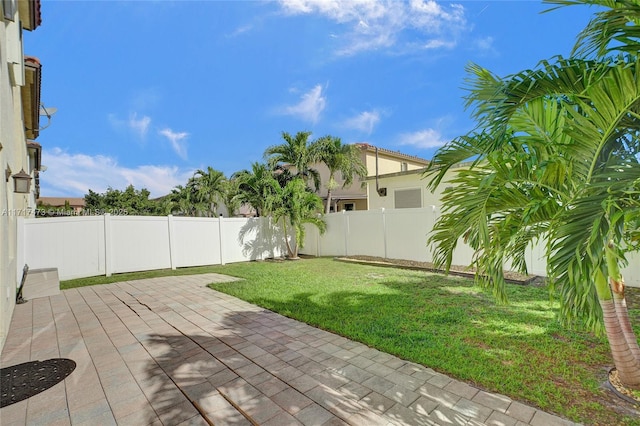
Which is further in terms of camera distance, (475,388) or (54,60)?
(54,60)

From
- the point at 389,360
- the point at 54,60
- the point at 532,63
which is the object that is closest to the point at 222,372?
the point at 389,360

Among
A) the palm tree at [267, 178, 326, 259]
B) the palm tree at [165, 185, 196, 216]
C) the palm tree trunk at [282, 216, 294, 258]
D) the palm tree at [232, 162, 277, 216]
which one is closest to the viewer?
the palm tree at [267, 178, 326, 259]

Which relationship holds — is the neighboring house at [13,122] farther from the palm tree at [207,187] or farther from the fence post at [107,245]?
the palm tree at [207,187]

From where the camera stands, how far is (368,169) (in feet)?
64.3

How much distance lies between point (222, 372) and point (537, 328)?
432 cm

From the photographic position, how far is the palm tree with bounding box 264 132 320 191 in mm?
14023

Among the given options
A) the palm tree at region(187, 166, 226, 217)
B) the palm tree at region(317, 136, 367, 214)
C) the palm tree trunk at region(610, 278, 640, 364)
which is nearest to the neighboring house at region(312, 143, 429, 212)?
the palm tree at region(317, 136, 367, 214)

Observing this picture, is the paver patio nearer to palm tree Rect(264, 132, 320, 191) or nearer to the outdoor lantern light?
the outdoor lantern light

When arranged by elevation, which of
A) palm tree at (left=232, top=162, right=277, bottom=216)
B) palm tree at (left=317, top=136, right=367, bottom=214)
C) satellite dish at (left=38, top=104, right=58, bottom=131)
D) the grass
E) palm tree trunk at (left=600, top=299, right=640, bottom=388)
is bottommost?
the grass

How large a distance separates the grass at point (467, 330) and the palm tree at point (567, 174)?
64 cm

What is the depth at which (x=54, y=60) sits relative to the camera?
8656 mm

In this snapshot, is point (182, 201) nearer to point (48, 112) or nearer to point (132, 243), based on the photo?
point (48, 112)

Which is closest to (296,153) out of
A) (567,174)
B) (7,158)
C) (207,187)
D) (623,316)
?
(7,158)

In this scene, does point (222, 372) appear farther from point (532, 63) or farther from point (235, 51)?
point (235, 51)
